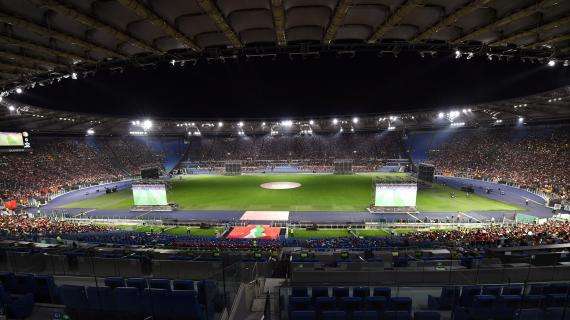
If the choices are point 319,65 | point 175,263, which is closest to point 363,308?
point 175,263

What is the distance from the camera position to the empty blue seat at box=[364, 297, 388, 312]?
351 inches

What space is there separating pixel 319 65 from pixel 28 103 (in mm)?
38607

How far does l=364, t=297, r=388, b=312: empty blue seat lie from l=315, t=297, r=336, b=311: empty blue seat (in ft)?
3.51

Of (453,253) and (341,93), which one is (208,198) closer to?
(341,93)

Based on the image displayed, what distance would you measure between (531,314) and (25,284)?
16365 millimetres

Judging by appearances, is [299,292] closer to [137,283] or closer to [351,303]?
[351,303]

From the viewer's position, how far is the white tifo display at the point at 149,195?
40375 millimetres

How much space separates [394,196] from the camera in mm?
37062

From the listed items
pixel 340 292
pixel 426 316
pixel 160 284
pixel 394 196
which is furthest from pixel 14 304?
pixel 394 196

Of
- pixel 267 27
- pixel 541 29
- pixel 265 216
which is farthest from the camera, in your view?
pixel 265 216

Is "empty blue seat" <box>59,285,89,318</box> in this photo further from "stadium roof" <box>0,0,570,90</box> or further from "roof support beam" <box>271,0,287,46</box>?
"roof support beam" <box>271,0,287,46</box>

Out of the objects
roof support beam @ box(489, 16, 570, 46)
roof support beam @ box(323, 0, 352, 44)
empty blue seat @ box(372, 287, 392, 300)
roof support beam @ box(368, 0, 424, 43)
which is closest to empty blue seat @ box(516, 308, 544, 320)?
empty blue seat @ box(372, 287, 392, 300)

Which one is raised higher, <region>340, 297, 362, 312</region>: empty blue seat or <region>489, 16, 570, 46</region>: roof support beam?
<region>489, 16, 570, 46</region>: roof support beam

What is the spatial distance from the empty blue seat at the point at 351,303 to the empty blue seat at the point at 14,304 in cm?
991
